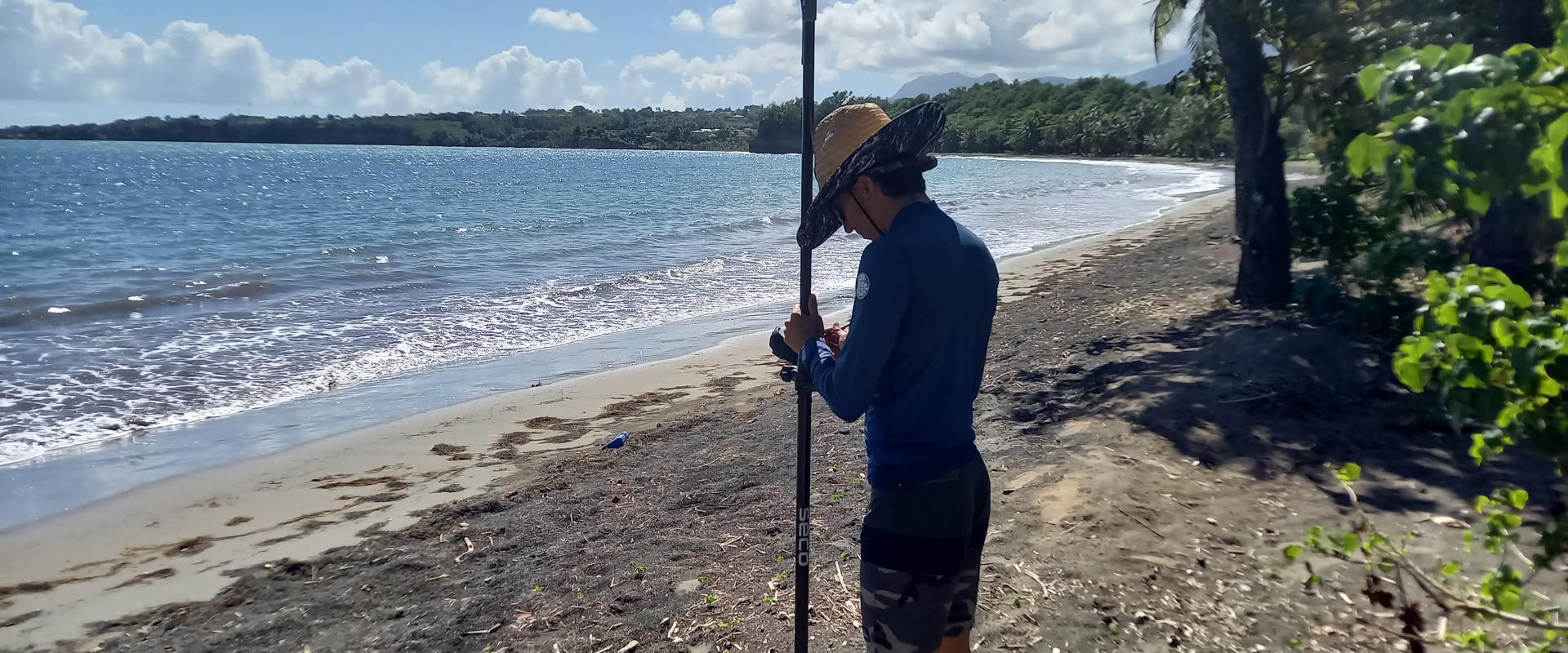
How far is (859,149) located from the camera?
2.32 m

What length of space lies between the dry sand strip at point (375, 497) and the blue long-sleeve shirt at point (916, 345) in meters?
1.78

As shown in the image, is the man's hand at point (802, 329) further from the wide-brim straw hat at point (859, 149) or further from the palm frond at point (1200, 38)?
the palm frond at point (1200, 38)

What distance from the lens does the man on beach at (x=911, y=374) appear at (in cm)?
217

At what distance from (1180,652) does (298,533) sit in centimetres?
472

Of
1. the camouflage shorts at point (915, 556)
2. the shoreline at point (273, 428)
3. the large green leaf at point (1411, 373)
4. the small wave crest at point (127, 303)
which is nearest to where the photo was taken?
the large green leaf at point (1411, 373)

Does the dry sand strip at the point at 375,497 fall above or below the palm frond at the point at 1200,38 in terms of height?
below

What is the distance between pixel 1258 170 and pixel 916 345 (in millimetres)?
7915

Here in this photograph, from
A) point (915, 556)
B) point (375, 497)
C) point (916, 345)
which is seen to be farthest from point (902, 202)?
point (375, 497)

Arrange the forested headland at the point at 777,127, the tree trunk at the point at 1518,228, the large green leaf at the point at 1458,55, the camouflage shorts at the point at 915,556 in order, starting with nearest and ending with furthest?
the large green leaf at the point at 1458,55 < the camouflage shorts at the point at 915,556 < the tree trunk at the point at 1518,228 < the forested headland at the point at 777,127

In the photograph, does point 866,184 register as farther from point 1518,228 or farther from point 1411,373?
point 1518,228

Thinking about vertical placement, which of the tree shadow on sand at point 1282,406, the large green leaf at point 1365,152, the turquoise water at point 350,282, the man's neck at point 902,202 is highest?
the large green leaf at point 1365,152

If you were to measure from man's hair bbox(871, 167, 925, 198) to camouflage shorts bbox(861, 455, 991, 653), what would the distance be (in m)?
0.64

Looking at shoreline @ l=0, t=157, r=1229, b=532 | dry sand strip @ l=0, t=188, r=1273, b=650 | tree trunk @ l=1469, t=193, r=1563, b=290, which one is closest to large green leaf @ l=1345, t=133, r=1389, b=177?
dry sand strip @ l=0, t=188, r=1273, b=650

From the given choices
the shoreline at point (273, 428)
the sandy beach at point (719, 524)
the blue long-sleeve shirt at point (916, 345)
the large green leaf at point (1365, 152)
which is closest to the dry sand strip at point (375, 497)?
the sandy beach at point (719, 524)
